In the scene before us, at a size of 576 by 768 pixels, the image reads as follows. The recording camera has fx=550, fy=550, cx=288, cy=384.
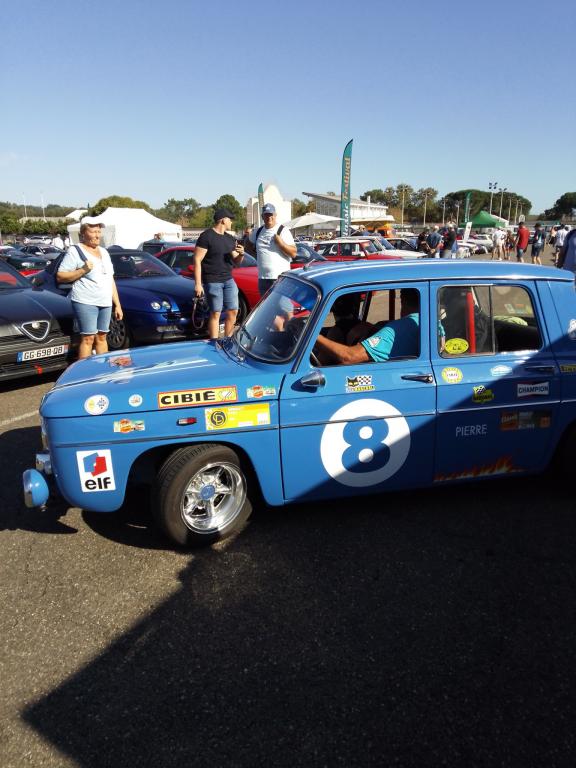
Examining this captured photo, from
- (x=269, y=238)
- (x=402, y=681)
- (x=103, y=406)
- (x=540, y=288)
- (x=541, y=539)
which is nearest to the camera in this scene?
(x=402, y=681)

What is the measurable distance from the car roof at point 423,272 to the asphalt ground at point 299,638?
1473mm

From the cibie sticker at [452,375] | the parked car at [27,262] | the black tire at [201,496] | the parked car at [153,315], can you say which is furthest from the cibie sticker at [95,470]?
the parked car at [27,262]

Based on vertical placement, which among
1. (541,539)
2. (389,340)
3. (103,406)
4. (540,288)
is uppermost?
(540,288)

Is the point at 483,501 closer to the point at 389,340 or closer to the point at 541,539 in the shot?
the point at 541,539

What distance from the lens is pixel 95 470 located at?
2949 mm

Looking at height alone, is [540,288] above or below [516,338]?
above

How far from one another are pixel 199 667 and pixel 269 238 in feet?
17.7

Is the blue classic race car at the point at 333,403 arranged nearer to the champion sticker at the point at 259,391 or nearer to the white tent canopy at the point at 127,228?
the champion sticker at the point at 259,391

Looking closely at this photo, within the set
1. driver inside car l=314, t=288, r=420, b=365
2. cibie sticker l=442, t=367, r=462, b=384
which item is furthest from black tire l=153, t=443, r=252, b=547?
cibie sticker l=442, t=367, r=462, b=384

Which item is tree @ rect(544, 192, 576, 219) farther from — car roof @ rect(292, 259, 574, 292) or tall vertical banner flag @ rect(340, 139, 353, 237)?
car roof @ rect(292, 259, 574, 292)

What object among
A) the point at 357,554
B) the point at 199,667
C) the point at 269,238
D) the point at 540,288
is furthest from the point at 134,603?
the point at 269,238

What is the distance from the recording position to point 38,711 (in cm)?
211

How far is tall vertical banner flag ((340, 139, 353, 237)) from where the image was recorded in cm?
2900

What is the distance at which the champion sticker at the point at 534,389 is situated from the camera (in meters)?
3.41
